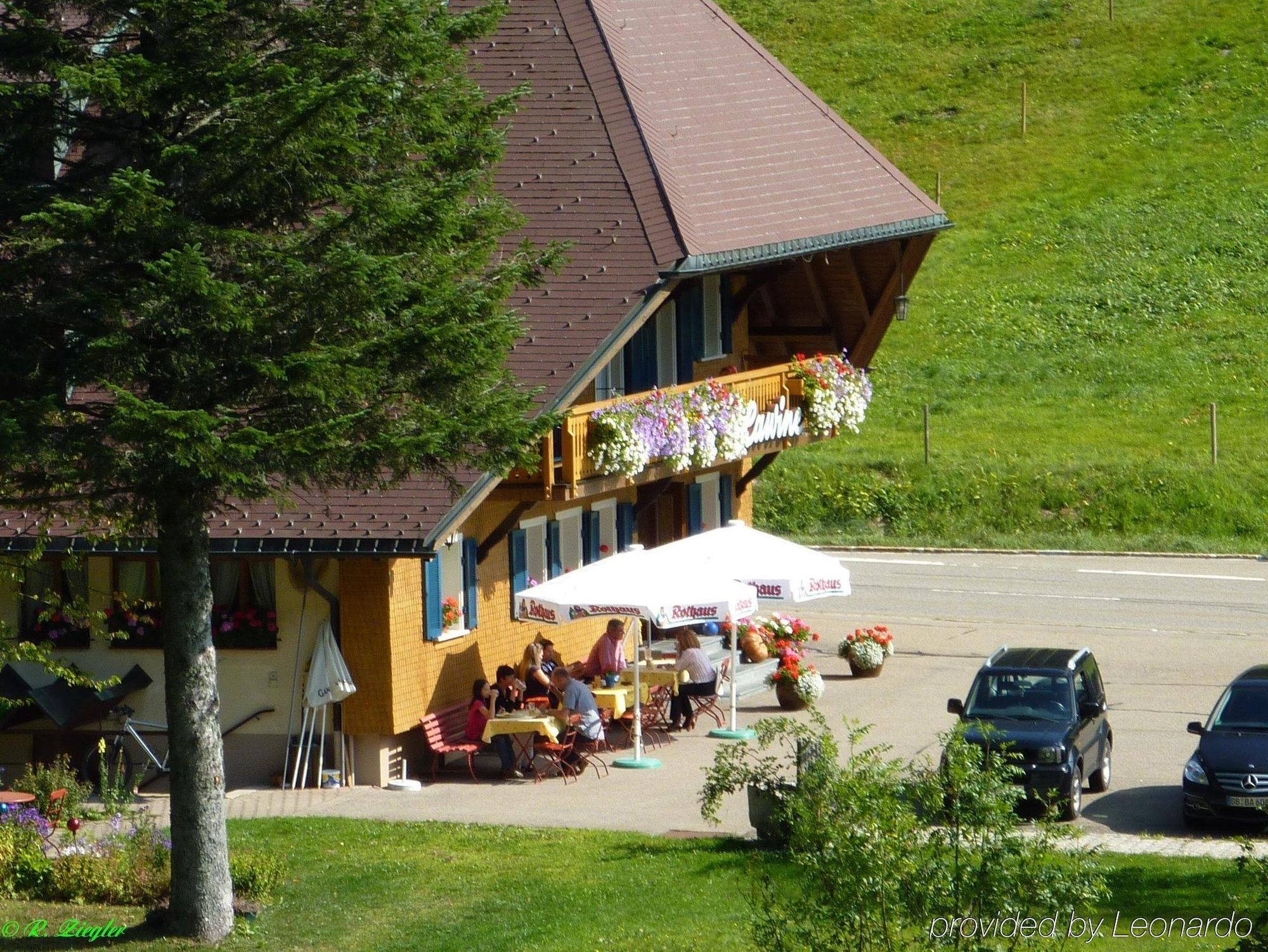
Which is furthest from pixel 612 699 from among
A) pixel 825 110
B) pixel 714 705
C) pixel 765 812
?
pixel 825 110

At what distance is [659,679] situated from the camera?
24672mm

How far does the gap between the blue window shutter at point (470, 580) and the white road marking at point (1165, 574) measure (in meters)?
18.2

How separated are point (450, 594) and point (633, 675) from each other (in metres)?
2.74

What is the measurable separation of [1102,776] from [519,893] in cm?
799

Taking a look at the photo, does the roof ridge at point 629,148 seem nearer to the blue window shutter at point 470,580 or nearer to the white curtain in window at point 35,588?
the blue window shutter at point 470,580

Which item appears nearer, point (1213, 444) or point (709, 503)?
point (709, 503)

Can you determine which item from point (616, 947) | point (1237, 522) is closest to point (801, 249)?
point (616, 947)

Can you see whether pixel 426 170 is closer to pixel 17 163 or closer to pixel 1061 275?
pixel 17 163

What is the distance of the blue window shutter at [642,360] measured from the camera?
27891mm

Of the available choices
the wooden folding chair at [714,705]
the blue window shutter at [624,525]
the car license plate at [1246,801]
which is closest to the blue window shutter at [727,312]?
the blue window shutter at [624,525]

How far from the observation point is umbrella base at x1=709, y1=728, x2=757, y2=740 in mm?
24078

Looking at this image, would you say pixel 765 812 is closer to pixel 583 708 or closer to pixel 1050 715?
pixel 1050 715

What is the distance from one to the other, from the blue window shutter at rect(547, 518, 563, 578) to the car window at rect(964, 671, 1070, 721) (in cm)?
737

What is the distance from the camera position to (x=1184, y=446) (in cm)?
4662
